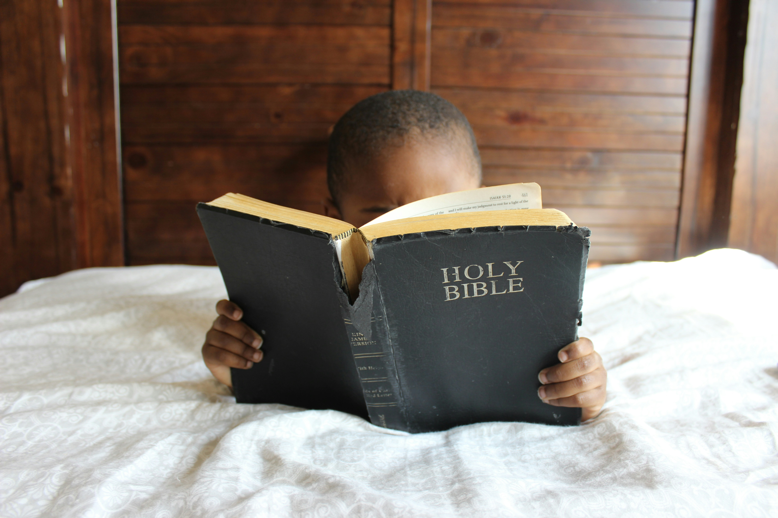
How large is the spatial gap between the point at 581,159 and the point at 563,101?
179 mm

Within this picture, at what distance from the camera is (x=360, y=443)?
1.51ft

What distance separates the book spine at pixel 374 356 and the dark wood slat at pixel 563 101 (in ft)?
3.45

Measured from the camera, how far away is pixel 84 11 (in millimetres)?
1297

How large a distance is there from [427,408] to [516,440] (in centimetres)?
10

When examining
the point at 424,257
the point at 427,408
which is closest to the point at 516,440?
the point at 427,408

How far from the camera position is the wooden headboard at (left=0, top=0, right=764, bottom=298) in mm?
1297

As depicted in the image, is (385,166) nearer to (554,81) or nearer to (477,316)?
(477,316)

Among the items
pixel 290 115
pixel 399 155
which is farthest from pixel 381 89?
pixel 399 155

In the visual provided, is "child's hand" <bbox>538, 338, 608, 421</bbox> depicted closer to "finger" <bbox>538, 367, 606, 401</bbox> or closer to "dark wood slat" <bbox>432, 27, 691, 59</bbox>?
"finger" <bbox>538, 367, 606, 401</bbox>

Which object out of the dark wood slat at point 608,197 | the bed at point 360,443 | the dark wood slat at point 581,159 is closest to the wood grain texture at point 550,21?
the dark wood slat at point 581,159

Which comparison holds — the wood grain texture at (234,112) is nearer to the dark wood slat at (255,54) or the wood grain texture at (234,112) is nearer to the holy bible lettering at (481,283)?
the dark wood slat at (255,54)

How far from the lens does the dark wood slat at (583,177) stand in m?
1.38

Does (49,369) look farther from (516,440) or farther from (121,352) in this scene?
(516,440)

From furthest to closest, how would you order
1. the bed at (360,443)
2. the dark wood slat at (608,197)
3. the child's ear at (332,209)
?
the dark wood slat at (608,197)
the child's ear at (332,209)
the bed at (360,443)
